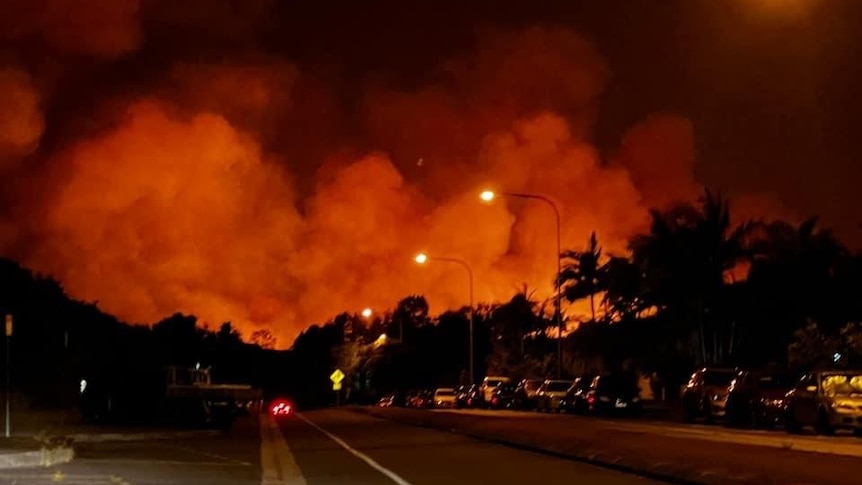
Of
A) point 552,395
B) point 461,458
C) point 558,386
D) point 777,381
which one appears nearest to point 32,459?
point 461,458

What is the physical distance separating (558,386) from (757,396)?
A: 851 inches

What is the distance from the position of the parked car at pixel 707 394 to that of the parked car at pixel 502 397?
1009 inches

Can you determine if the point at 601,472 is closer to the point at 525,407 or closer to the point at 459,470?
the point at 459,470

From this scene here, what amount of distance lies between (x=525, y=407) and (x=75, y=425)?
29.5 meters

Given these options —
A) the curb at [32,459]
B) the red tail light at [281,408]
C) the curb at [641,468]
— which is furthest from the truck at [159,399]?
the red tail light at [281,408]

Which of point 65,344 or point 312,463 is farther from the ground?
point 65,344

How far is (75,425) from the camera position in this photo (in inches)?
1571

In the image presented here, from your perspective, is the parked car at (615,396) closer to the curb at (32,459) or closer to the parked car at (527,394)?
the parked car at (527,394)

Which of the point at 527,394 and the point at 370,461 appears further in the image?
the point at 527,394

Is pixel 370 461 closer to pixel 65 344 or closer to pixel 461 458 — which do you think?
pixel 461 458

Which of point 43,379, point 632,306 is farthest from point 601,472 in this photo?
point 632,306

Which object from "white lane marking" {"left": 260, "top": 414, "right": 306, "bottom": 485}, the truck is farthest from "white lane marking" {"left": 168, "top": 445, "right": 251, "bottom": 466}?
the truck

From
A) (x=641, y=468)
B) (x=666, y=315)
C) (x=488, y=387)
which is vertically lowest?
(x=641, y=468)

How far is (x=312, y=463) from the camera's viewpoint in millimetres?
25297
